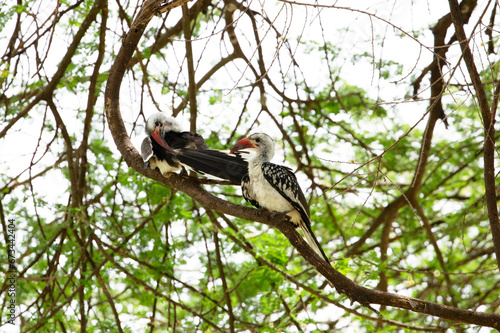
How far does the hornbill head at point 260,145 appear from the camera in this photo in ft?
A: 10.0

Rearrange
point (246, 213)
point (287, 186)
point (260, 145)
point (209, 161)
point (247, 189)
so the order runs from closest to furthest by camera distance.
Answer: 1. point (246, 213)
2. point (209, 161)
3. point (287, 186)
4. point (247, 189)
5. point (260, 145)

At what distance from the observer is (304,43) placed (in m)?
4.12

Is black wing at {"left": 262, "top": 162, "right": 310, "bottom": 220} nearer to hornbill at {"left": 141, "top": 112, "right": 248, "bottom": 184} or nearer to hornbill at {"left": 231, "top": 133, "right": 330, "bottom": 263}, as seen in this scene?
hornbill at {"left": 231, "top": 133, "right": 330, "bottom": 263}

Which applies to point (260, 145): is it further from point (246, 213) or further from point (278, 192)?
point (246, 213)

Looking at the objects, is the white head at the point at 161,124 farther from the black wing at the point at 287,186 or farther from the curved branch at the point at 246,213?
the black wing at the point at 287,186

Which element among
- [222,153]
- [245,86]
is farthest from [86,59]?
→ [222,153]

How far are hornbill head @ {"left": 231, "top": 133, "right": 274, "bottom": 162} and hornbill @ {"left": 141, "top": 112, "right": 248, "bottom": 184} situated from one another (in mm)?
61

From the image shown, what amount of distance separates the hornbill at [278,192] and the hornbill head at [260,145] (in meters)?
0.08

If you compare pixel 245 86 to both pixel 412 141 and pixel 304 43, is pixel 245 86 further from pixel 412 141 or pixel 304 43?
pixel 412 141

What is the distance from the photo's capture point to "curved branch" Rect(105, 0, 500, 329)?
2139mm

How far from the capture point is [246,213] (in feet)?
8.06

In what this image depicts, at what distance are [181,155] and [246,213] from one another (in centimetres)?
53

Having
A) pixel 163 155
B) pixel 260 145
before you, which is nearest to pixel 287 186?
pixel 260 145

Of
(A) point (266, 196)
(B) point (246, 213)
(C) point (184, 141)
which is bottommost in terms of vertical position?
(B) point (246, 213)
